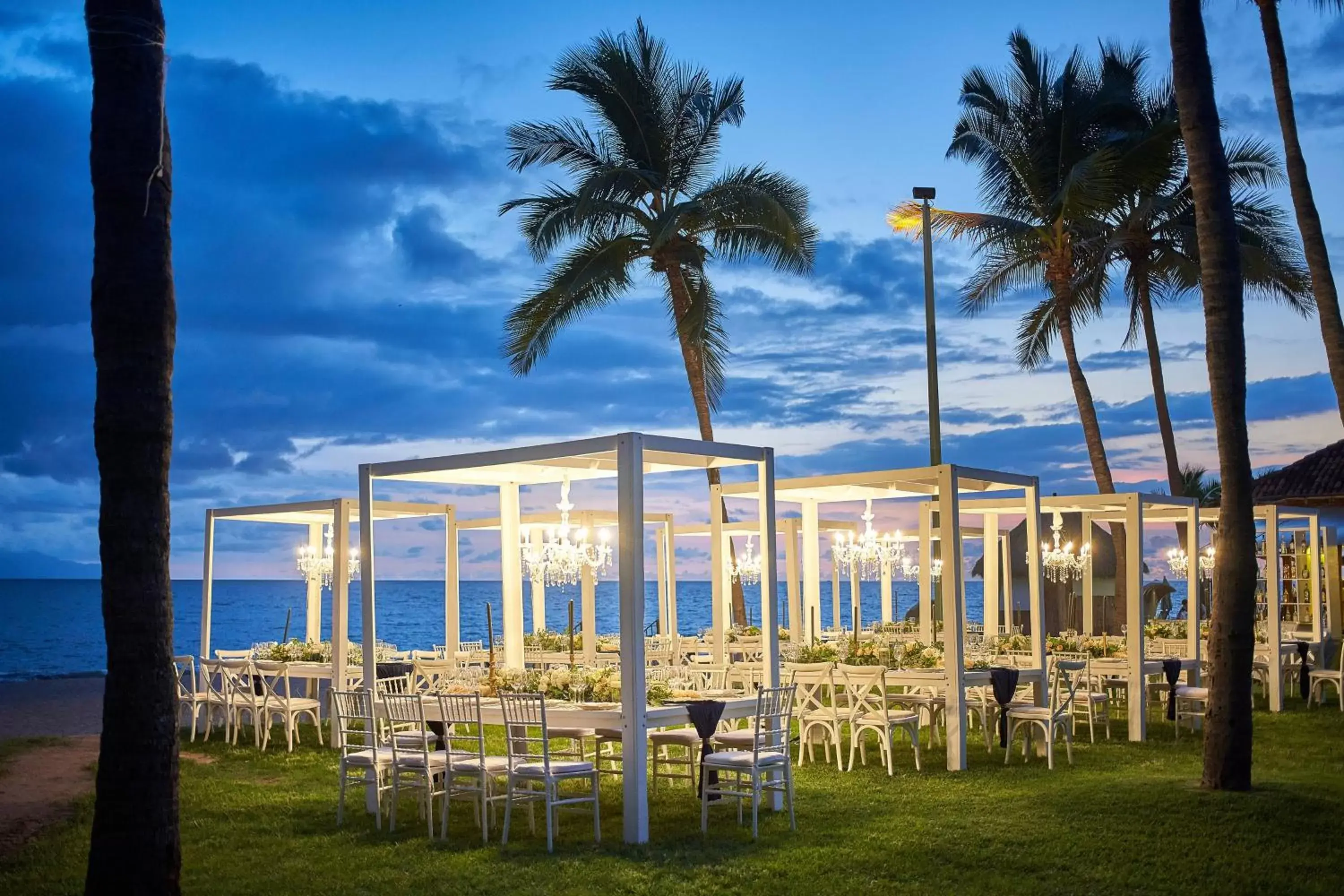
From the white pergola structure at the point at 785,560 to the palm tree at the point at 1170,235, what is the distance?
6106mm

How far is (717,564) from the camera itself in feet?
50.7

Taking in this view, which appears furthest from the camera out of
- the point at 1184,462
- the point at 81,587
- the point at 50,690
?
the point at 81,587

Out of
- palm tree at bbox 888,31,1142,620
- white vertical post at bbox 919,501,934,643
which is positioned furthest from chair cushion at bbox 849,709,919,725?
palm tree at bbox 888,31,1142,620

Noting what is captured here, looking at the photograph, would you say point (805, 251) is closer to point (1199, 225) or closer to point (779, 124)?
point (779, 124)

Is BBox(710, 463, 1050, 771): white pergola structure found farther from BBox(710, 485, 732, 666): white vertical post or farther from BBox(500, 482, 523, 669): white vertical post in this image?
BBox(500, 482, 523, 669): white vertical post

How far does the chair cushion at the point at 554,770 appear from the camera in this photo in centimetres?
909

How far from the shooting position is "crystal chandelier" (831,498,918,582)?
17.6 metres

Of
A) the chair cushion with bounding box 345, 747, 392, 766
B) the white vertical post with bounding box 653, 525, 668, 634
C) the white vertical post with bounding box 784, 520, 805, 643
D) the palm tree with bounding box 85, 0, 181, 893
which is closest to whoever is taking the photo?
the palm tree with bounding box 85, 0, 181, 893

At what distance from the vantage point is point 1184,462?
110ft

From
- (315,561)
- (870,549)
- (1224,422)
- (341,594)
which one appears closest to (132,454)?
(1224,422)

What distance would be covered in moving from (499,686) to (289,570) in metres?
12.1

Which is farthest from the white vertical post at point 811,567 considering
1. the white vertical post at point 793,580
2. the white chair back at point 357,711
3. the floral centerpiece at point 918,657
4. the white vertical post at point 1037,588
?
the white chair back at point 357,711

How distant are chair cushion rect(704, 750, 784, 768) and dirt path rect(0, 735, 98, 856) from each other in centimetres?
508

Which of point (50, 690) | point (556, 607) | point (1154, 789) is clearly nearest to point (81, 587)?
point (556, 607)
